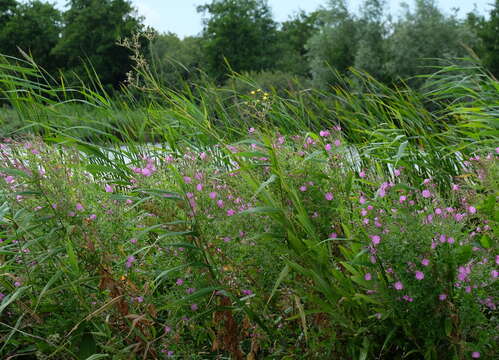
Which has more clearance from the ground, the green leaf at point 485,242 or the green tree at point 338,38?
the green tree at point 338,38

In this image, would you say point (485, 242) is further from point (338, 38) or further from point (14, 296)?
point (338, 38)

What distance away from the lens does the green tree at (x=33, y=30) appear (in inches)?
1766

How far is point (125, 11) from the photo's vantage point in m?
46.3

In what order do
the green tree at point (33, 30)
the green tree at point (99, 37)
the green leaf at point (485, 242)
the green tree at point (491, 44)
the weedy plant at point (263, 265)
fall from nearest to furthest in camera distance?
the weedy plant at point (263, 265)
the green leaf at point (485, 242)
the green tree at point (491, 44)
the green tree at point (99, 37)
the green tree at point (33, 30)

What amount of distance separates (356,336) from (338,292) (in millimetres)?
148

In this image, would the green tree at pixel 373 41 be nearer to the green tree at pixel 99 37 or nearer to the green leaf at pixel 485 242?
the green tree at pixel 99 37

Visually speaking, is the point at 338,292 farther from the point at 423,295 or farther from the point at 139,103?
the point at 139,103

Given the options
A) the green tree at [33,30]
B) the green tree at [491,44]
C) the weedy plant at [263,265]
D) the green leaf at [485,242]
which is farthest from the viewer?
the green tree at [33,30]

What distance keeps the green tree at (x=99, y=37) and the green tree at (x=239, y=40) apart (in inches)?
→ 258

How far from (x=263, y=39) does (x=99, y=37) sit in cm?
1329

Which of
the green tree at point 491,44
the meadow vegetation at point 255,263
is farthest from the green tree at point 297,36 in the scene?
the meadow vegetation at point 255,263

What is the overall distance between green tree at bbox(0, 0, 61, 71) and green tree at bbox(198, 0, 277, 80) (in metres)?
13.1

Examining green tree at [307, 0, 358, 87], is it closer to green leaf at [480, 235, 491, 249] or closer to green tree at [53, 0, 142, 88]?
green tree at [53, 0, 142, 88]

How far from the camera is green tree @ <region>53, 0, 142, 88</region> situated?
43.2 metres
